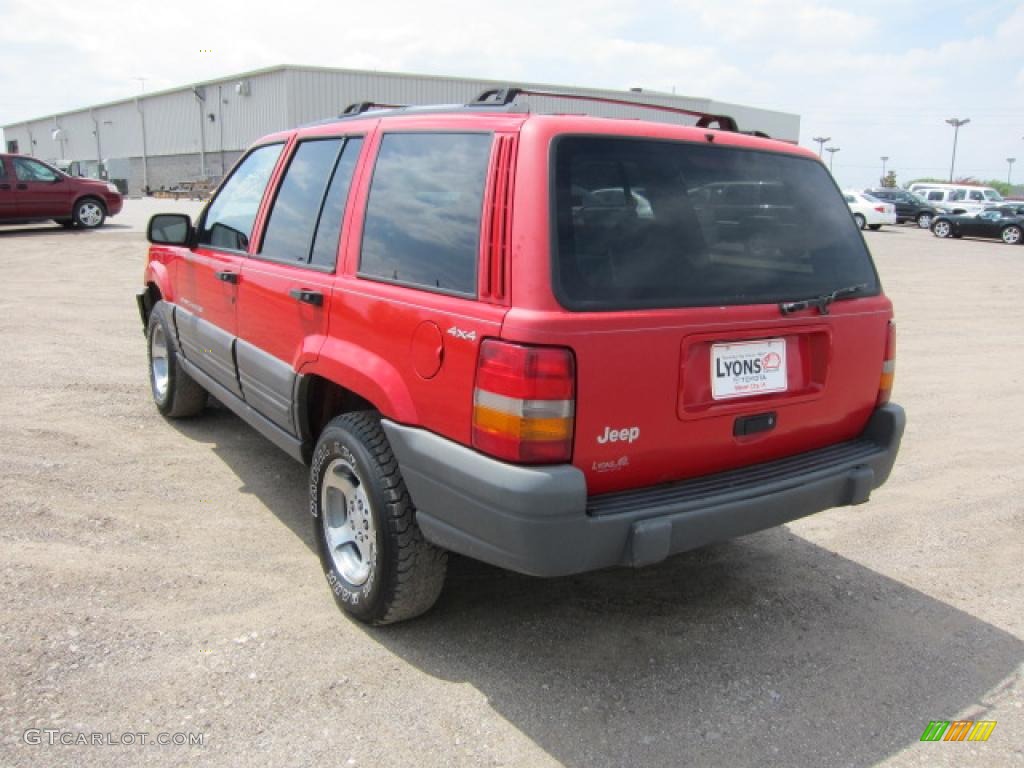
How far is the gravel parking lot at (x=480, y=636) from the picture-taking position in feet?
8.48

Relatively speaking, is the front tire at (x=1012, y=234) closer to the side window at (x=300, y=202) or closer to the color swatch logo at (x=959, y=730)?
the color swatch logo at (x=959, y=730)

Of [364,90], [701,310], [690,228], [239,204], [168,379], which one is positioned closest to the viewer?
[701,310]

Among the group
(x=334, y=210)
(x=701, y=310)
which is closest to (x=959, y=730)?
(x=701, y=310)

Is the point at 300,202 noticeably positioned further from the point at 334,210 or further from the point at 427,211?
the point at 427,211

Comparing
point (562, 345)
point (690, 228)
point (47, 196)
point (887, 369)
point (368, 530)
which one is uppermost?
point (690, 228)

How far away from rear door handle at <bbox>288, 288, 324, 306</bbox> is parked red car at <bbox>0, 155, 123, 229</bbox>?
667 inches

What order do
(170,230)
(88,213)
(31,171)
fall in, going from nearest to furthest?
(170,230), (31,171), (88,213)

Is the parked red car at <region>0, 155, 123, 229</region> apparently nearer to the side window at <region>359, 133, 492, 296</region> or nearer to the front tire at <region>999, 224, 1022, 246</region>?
the side window at <region>359, 133, 492, 296</region>

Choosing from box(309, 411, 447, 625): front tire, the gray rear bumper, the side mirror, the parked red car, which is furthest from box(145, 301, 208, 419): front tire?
the parked red car

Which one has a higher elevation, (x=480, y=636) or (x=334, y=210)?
(x=334, y=210)

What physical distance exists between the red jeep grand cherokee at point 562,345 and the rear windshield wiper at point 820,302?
0.05ft

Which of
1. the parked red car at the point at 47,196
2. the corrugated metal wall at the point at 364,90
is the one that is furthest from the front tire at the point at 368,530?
the corrugated metal wall at the point at 364,90

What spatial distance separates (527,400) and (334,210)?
1508 mm

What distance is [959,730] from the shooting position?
106 inches
